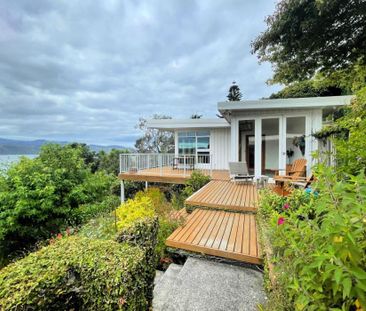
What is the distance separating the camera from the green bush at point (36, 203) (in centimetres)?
532

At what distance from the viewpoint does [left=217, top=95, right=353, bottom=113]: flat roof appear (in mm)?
7062

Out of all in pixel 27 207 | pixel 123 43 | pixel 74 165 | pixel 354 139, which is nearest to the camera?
pixel 354 139

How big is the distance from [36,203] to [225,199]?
16.8ft

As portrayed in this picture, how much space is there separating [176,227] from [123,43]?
8932 mm

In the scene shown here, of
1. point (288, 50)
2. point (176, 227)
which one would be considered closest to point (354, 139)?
point (176, 227)

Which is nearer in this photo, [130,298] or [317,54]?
[130,298]

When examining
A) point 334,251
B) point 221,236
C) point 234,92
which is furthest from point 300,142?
point 234,92

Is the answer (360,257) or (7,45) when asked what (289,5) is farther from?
(7,45)

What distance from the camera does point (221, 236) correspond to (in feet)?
11.7

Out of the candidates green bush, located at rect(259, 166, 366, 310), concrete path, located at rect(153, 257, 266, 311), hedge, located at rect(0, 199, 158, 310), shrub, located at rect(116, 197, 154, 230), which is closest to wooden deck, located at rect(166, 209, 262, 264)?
concrete path, located at rect(153, 257, 266, 311)

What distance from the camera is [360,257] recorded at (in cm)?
87

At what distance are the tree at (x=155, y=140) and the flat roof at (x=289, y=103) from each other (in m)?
15.2

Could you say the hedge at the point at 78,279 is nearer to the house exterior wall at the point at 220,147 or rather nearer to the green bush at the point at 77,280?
the green bush at the point at 77,280

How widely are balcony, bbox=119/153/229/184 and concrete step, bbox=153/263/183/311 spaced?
212 inches
